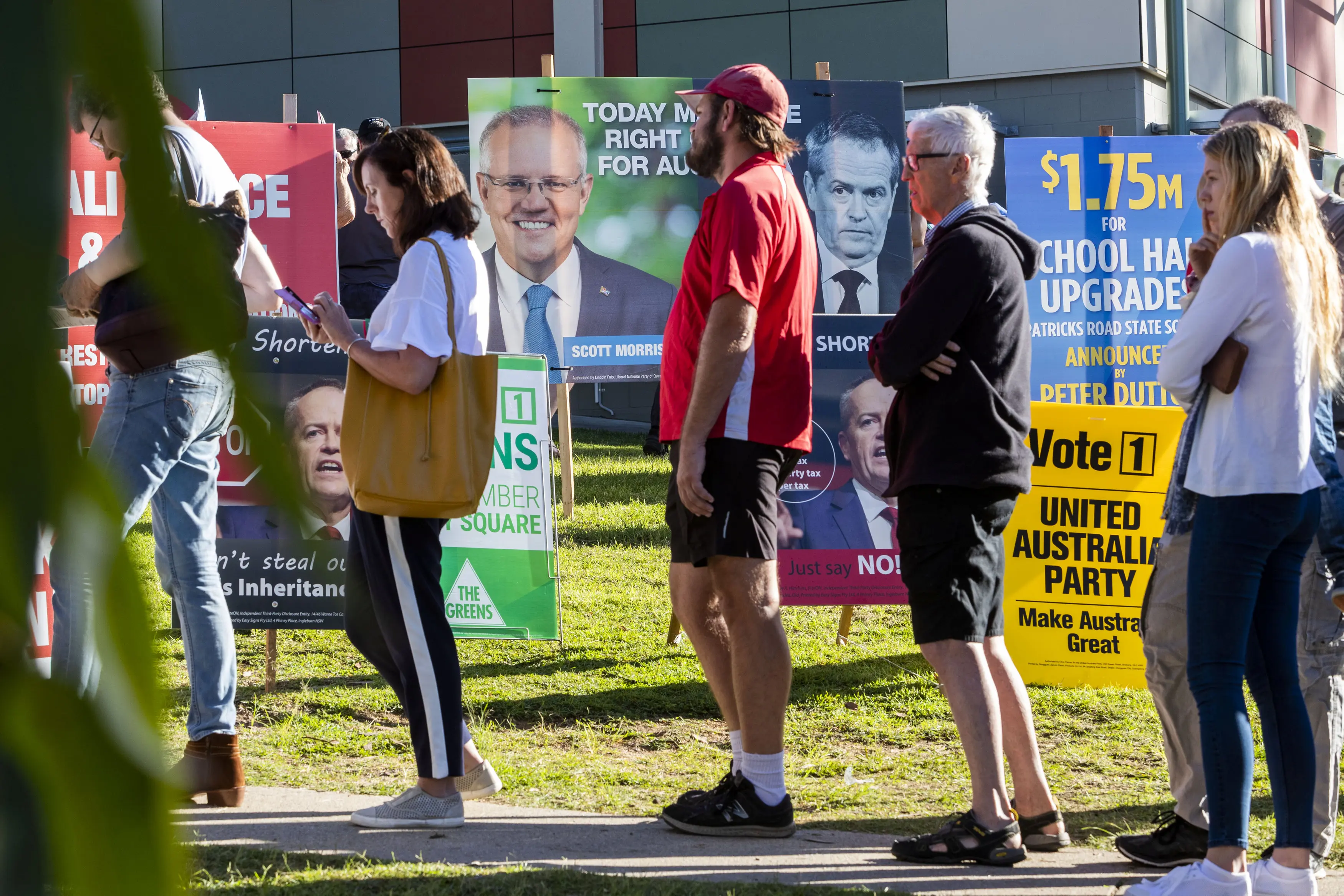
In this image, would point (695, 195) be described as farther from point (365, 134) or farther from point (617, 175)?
point (365, 134)

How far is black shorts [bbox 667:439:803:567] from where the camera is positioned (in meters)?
3.52

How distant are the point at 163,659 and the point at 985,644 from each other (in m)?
3.34

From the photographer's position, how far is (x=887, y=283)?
853 centimetres

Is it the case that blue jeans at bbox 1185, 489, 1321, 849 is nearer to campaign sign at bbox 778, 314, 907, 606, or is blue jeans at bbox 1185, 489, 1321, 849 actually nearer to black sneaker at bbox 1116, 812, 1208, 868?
black sneaker at bbox 1116, 812, 1208, 868

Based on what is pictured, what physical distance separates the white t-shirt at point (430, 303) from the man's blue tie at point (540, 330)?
14.9 ft

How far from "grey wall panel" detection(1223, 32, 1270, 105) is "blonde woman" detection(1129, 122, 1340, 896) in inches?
592

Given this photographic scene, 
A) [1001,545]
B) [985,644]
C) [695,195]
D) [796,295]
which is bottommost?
[985,644]

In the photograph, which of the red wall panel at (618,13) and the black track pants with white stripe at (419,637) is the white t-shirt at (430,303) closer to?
the black track pants with white stripe at (419,637)

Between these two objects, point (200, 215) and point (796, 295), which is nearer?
point (200, 215)

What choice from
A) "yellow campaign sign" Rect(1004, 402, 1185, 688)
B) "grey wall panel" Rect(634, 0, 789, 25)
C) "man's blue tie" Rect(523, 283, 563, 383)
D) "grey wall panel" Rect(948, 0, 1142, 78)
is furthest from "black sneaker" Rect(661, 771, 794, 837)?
"grey wall panel" Rect(634, 0, 789, 25)

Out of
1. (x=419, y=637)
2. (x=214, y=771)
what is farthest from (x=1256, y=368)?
(x=214, y=771)

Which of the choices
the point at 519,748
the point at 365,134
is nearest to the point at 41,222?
the point at 519,748

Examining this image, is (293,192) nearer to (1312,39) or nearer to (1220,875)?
(1220,875)

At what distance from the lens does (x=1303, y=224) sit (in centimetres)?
306
